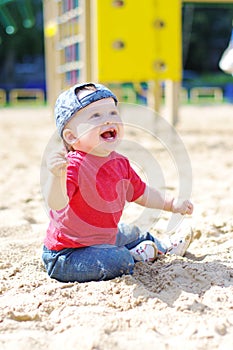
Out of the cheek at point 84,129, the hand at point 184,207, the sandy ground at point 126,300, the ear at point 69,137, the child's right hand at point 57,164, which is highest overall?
the cheek at point 84,129

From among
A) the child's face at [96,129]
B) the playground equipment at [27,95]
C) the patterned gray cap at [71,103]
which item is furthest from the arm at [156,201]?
the playground equipment at [27,95]

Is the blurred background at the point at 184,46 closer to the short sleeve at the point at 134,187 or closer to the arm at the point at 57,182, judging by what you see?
the short sleeve at the point at 134,187

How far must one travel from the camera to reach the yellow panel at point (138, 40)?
4.79 m

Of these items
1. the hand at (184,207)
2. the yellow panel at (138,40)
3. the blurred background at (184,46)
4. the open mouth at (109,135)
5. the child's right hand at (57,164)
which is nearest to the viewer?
the child's right hand at (57,164)

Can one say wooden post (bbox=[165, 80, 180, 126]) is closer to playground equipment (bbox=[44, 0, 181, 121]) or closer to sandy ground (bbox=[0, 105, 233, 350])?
playground equipment (bbox=[44, 0, 181, 121])

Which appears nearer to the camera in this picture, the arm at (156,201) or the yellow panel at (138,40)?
the arm at (156,201)

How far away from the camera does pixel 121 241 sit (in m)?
1.78

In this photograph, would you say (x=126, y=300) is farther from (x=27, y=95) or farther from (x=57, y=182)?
(x=27, y=95)

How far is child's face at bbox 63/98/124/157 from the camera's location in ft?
5.06

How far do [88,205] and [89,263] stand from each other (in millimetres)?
168

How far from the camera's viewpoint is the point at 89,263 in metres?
1.55

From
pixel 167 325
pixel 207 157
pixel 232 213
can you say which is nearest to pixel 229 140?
pixel 207 157

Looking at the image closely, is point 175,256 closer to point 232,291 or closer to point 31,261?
point 232,291

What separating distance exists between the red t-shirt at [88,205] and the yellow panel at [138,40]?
10.8 feet
